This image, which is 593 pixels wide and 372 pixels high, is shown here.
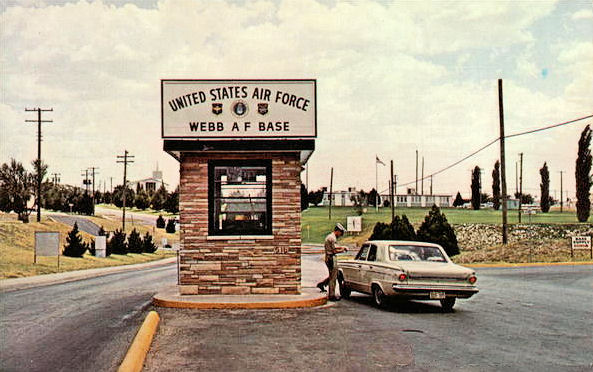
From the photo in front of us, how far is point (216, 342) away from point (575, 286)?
1667 cm

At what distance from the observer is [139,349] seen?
9148 mm

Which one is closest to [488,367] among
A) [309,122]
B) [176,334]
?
[176,334]

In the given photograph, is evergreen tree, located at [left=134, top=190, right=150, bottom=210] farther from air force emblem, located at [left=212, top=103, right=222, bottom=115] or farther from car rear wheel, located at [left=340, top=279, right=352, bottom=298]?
air force emblem, located at [left=212, top=103, right=222, bottom=115]

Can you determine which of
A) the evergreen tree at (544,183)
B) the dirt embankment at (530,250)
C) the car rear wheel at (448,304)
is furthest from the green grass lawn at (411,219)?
the car rear wheel at (448,304)

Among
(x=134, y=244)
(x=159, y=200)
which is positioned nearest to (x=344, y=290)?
(x=134, y=244)

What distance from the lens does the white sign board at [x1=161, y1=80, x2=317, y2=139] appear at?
16156 mm

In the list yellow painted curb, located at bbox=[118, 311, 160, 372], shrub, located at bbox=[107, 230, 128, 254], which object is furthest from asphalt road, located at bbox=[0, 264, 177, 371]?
shrub, located at bbox=[107, 230, 128, 254]

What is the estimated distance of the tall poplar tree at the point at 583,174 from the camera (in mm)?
66438

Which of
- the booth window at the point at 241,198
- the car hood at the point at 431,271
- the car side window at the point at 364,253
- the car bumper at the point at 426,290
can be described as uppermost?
the booth window at the point at 241,198

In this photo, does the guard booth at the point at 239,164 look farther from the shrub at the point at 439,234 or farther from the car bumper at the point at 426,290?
the shrub at the point at 439,234

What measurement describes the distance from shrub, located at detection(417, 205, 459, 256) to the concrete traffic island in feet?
102

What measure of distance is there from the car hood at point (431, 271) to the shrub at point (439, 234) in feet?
99.5

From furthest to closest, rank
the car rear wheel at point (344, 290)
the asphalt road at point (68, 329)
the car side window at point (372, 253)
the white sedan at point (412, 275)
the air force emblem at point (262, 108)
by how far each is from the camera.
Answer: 1. the car rear wheel at point (344, 290)
2. the car side window at point (372, 253)
3. the air force emblem at point (262, 108)
4. the white sedan at point (412, 275)
5. the asphalt road at point (68, 329)

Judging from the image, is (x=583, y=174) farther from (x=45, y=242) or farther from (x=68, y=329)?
(x=68, y=329)
